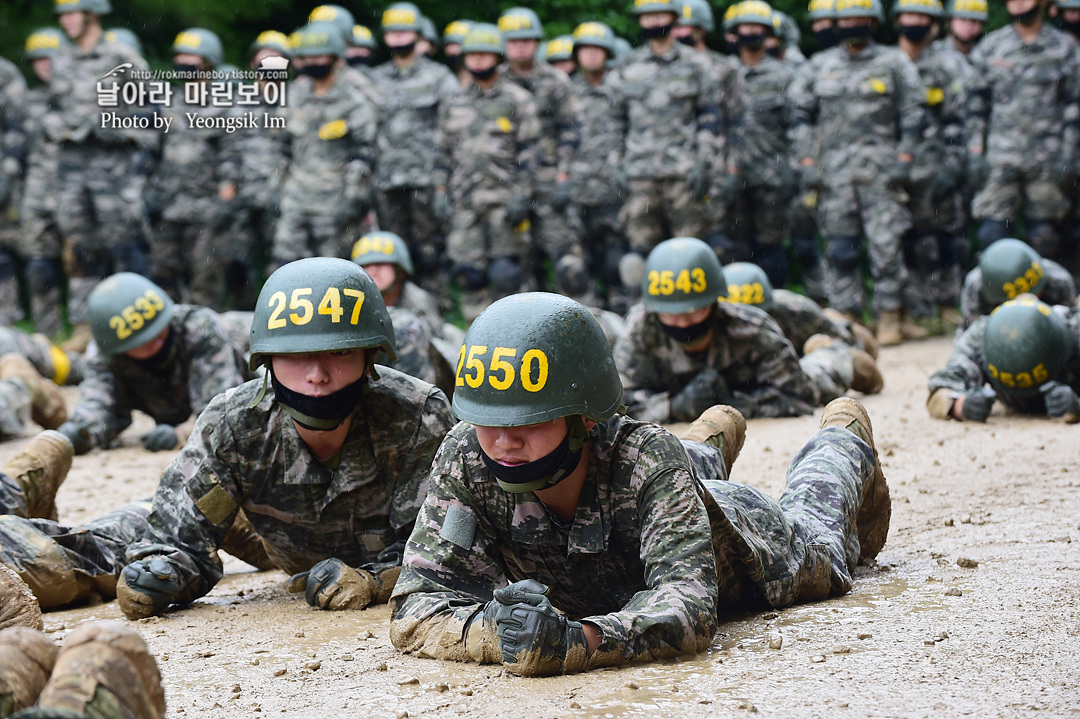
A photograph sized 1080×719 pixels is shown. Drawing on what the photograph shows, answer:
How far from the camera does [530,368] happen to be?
11.6 ft

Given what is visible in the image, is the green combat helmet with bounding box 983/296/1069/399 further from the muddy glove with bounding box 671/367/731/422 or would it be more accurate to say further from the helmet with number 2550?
the helmet with number 2550

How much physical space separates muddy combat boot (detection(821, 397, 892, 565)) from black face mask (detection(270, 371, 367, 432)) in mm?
1844

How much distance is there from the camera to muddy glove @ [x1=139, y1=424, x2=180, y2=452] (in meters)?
8.48

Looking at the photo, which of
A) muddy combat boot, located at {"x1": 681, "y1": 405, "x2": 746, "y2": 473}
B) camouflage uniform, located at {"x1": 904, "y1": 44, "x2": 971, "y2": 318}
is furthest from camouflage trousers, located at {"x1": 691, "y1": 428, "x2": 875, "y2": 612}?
camouflage uniform, located at {"x1": 904, "y1": 44, "x2": 971, "y2": 318}

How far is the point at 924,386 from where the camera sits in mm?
9898

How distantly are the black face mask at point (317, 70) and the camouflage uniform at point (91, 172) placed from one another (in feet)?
6.64

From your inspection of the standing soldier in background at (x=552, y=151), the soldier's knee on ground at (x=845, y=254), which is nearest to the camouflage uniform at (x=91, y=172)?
the standing soldier in background at (x=552, y=151)

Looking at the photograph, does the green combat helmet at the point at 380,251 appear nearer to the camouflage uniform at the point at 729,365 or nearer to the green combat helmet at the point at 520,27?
the camouflage uniform at the point at 729,365

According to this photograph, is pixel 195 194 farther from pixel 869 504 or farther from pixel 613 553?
pixel 613 553

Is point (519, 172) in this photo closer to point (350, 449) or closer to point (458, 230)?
point (458, 230)

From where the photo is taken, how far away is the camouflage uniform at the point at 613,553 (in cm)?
353

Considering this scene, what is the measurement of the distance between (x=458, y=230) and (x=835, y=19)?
165 inches

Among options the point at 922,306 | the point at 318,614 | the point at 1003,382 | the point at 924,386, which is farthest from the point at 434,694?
the point at 922,306

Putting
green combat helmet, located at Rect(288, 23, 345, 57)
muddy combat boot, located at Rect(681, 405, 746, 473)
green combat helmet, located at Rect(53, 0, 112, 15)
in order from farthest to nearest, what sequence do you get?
green combat helmet, located at Rect(53, 0, 112, 15)
green combat helmet, located at Rect(288, 23, 345, 57)
muddy combat boot, located at Rect(681, 405, 746, 473)
